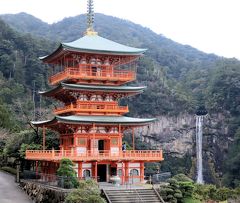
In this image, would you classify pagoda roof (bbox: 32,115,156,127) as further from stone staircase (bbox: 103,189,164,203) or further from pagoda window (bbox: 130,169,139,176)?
stone staircase (bbox: 103,189,164,203)

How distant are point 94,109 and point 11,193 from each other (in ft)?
26.1

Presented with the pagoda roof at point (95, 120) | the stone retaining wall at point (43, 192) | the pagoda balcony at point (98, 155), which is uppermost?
the pagoda roof at point (95, 120)

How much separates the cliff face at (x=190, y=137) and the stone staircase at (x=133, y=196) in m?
52.3

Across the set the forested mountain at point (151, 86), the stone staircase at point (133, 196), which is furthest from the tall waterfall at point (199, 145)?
the stone staircase at point (133, 196)

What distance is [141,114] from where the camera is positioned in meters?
94.0

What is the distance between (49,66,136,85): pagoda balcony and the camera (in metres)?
35.8

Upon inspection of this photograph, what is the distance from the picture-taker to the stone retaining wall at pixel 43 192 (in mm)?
29344

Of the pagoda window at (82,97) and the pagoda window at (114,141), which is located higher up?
the pagoda window at (82,97)

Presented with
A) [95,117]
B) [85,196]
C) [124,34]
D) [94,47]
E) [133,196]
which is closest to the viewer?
[85,196]

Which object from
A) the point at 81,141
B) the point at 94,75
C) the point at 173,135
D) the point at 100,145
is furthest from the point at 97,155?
the point at 173,135

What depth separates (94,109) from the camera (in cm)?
3588

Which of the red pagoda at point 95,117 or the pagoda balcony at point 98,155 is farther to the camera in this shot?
the red pagoda at point 95,117

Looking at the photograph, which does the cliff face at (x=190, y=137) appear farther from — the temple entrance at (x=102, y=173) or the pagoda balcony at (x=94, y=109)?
the temple entrance at (x=102, y=173)

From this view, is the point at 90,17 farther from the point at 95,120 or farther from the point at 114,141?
the point at 114,141
